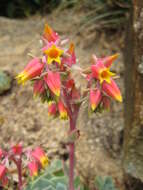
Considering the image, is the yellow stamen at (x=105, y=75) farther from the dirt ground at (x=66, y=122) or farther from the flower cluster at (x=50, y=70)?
the dirt ground at (x=66, y=122)

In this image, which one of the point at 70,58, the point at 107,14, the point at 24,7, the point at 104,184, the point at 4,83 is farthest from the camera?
the point at 24,7

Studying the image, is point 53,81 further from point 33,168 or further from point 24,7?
point 24,7

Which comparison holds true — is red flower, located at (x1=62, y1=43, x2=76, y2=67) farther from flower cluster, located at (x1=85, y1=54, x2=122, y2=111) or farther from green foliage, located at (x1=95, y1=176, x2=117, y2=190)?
green foliage, located at (x1=95, y1=176, x2=117, y2=190)

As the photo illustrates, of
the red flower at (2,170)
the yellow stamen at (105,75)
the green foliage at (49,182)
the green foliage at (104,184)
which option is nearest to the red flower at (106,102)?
the yellow stamen at (105,75)

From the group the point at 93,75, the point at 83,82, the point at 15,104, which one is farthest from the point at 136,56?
the point at 15,104

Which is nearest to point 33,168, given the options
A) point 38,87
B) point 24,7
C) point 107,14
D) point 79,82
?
point 38,87

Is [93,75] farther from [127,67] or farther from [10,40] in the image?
[10,40]

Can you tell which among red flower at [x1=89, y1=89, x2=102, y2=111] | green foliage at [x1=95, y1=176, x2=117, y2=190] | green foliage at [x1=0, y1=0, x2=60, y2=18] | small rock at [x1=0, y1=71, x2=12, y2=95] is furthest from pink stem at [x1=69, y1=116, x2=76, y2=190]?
green foliage at [x1=0, y1=0, x2=60, y2=18]
